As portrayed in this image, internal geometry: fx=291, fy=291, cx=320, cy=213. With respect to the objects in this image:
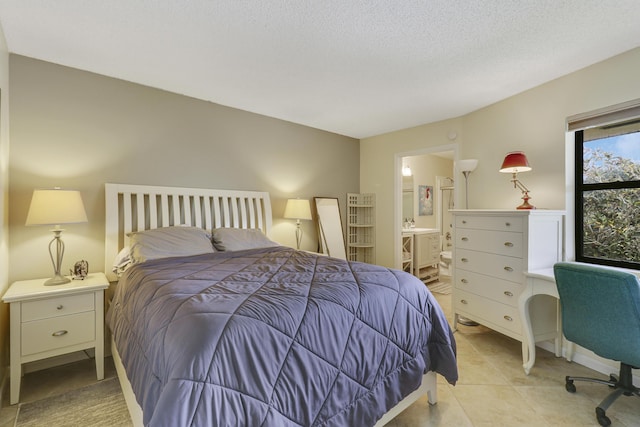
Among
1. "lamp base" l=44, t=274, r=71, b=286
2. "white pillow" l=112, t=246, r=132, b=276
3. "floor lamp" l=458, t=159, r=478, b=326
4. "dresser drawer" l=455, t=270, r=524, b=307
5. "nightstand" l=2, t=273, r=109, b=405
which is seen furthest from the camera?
"floor lamp" l=458, t=159, r=478, b=326

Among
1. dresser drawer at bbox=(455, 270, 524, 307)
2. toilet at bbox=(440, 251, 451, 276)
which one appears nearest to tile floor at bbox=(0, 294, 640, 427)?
dresser drawer at bbox=(455, 270, 524, 307)

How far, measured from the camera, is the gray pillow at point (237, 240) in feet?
8.95

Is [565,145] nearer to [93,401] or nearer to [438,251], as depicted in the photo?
[438,251]

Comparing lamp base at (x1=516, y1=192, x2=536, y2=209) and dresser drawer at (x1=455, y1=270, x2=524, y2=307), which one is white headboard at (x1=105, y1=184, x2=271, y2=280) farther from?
lamp base at (x1=516, y1=192, x2=536, y2=209)

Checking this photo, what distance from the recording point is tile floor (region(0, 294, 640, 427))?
5.66ft

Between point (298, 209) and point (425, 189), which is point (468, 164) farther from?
point (425, 189)

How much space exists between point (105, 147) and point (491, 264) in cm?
360

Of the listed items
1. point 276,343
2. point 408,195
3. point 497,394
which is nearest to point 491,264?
point 497,394

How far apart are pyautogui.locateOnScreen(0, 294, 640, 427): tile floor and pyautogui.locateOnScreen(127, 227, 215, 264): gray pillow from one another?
0.96m

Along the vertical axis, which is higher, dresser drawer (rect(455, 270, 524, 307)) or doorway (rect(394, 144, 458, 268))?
doorway (rect(394, 144, 458, 268))

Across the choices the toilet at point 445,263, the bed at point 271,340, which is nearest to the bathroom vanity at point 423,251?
the toilet at point 445,263

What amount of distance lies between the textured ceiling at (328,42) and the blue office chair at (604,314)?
156cm

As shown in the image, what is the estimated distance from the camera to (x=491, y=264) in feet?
8.53

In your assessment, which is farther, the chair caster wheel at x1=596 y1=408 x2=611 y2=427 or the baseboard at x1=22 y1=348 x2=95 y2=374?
the baseboard at x1=22 y1=348 x2=95 y2=374
